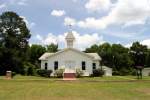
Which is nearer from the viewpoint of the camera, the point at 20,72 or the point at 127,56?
the point at 20,72

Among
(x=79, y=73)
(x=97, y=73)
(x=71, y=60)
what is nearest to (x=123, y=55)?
(x=71, y=60)

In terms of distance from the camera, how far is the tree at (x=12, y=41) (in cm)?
6981

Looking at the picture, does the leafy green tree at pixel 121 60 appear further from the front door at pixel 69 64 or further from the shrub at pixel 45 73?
the shrub at pixel 45 73

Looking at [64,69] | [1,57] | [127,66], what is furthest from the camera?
[127,66]

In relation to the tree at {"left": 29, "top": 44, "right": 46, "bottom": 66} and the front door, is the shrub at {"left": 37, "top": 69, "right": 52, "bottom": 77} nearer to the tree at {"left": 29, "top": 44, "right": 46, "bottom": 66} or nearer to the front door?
the front door

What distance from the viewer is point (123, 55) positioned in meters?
106

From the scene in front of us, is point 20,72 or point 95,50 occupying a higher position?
point 95,50

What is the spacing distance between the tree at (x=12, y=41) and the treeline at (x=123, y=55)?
120 feet

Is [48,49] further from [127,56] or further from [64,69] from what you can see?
[64,69]

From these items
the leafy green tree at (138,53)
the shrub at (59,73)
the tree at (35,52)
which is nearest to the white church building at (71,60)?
the shrub at (59,73)

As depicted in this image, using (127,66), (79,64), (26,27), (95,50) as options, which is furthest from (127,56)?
(79,64)

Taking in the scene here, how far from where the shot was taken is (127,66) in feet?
343

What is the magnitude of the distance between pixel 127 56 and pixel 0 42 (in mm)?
44803

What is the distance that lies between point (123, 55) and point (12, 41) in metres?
43.4
